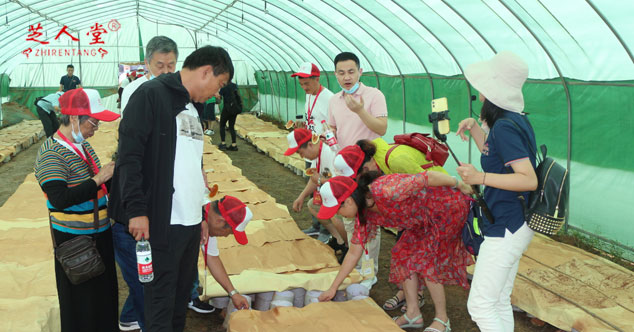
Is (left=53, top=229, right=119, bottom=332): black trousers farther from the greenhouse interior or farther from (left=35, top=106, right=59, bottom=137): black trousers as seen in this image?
(left=35, top=106, right=59, bottom=137): black trousers

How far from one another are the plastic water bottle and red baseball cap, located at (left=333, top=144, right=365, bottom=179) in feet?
4.66

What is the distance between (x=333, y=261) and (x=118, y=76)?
18159mm

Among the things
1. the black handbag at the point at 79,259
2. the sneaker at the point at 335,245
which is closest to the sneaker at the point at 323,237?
the sneaker at the point at 335,245

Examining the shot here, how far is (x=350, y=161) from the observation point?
340 cm

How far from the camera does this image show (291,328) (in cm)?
308

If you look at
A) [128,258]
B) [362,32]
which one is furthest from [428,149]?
[362,32]

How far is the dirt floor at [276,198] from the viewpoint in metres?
3.72

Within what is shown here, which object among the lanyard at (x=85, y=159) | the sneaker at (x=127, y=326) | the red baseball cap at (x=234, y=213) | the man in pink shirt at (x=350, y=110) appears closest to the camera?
the lanyard at (x=85, y=159)

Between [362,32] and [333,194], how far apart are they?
7346mm

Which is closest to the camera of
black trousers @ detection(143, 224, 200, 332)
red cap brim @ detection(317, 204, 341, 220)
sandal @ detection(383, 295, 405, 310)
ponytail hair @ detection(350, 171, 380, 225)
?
black trousers @ detection(143, 224, 200, 332)

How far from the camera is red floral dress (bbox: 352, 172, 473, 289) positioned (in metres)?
3.02

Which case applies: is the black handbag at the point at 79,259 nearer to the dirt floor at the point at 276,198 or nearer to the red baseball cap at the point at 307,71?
the dirt floor at the point at 276,198

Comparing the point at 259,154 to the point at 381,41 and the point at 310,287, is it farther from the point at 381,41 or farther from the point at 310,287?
the point at 310,287

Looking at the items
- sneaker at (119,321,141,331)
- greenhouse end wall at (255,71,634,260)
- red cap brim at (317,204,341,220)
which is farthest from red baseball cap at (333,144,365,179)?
greenhouse end wall at (255,71,634,260)
